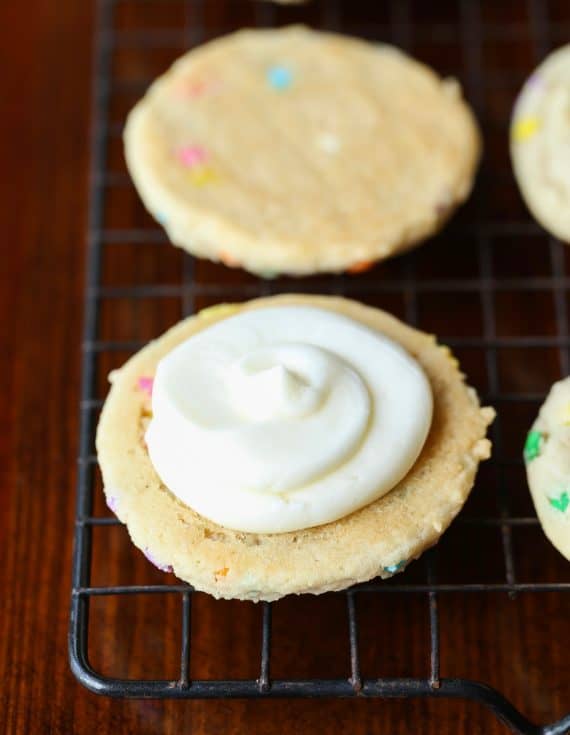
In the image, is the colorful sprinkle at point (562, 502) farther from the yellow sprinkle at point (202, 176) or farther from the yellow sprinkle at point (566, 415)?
the yellow sprinkle at point (202, 176)

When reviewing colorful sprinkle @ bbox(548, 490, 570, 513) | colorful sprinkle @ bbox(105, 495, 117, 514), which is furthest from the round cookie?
colorful sprinkle @ bbox(548, 490, 570, 513)

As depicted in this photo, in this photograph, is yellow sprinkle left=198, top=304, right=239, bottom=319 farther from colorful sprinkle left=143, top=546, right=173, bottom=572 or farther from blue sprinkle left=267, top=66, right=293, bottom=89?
blue sprinkle left=267, top=66, right=293, bottom=89

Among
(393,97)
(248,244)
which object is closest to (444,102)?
(393,97)

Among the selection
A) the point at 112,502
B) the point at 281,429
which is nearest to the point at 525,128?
the point at 281,429

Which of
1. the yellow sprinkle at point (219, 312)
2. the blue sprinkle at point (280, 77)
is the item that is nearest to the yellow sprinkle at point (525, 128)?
the blue sprinkle at point (280, 77)

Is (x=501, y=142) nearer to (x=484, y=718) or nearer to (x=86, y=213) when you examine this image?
(x=86, y=213)

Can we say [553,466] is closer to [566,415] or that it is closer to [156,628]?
[566,415]
